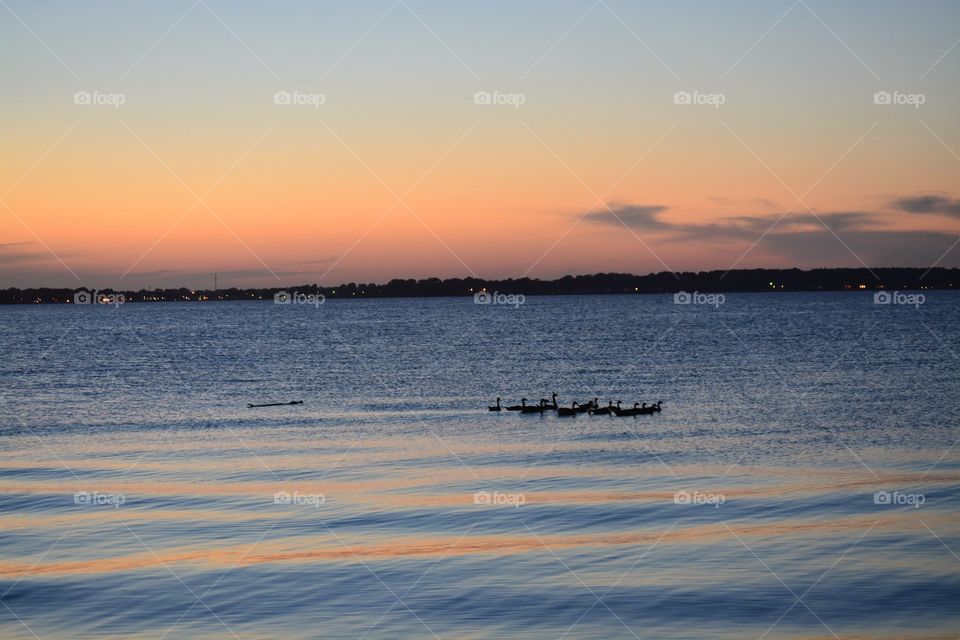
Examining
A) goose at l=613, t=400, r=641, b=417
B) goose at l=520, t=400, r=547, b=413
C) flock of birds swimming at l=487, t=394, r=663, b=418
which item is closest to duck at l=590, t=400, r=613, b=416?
flock of birds swimming at l=487, t=394, r=663, b=418

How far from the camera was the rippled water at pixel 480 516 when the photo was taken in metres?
18.6

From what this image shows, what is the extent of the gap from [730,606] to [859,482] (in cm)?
1310

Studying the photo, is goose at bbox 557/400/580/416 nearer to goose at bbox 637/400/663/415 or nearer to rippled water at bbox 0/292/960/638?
rippled water at bbox 0/292/960/638

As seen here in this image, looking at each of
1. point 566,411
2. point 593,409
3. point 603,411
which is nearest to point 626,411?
point 603,411

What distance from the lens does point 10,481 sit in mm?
31781

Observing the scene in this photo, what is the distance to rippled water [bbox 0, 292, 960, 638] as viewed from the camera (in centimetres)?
1859

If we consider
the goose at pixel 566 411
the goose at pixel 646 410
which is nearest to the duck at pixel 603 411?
the goose at pixel 566 411

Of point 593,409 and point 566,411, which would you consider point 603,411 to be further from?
point 566,411

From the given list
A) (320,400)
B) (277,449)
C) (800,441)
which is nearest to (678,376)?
(320,400)

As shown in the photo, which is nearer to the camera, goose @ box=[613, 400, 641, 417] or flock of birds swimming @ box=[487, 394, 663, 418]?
goose @ box=[613, 400, 641, 417]

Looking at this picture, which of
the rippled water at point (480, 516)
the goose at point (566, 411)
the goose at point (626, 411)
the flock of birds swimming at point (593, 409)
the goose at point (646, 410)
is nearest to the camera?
the rippled water at point (480, 516)

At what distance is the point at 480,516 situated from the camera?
25.7m

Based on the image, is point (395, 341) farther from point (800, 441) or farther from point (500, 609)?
point (500, 609)

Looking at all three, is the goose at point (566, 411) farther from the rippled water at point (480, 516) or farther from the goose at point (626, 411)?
the goose at point (626, 411)
